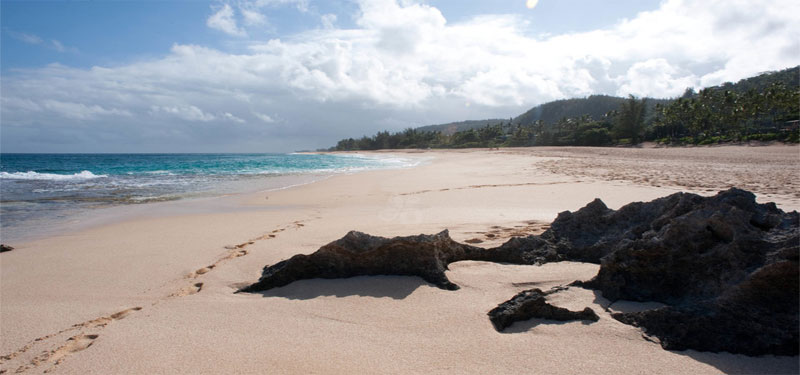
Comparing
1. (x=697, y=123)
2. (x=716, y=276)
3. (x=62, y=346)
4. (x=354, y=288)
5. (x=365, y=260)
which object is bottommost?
(x=62, y=346)

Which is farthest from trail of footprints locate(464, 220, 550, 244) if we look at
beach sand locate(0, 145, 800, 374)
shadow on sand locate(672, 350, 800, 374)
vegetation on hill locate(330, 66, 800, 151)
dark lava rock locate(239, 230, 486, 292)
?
vegetation on hill locate(330, 66, 800, 151)

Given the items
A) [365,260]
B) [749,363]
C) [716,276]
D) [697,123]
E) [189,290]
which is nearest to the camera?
[749,363]

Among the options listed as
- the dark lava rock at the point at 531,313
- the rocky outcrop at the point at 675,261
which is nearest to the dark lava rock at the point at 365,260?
the rocky outcrop at the point at 675,261

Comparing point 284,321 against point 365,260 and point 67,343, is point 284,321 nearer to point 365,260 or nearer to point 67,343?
point 365,260

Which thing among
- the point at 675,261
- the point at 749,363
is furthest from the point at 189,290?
the point at 749,363

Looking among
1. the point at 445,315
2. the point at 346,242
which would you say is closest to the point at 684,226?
the point at 445,315

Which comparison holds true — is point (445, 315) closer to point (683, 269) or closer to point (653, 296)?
point (653, 296)

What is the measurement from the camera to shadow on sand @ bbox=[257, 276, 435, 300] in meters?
3.07

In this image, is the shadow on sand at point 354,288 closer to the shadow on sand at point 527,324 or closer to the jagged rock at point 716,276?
the shadow on sand at point 527,324

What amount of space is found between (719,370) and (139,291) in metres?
4.34

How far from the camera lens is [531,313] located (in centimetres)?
248

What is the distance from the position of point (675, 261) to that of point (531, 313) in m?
0.96

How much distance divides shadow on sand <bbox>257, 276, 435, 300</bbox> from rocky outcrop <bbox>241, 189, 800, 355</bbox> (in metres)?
0.07

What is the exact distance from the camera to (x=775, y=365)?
5.98 ft
